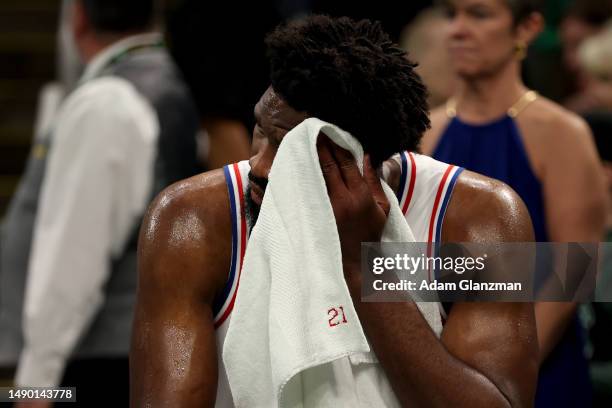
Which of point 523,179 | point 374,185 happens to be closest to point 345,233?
point 374,185

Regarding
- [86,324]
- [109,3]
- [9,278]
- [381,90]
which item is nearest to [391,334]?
[381,90]

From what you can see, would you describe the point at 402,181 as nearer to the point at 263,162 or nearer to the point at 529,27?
the point at 263,162

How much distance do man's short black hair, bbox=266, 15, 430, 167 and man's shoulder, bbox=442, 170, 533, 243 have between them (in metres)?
0.13

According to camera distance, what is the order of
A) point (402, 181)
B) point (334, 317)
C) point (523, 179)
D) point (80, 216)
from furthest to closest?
point (523, 179)
point (80, 216)
point (402, 181)
point (334, 317)

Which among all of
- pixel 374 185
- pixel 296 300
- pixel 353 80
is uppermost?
pixel 353 80

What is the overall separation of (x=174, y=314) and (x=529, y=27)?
1.55 m

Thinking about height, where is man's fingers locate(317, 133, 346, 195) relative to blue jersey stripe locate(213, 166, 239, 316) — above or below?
above

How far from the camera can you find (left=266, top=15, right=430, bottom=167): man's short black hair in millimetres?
1520

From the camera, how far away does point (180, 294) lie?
158 centimetres

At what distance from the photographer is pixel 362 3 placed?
448 centimetres

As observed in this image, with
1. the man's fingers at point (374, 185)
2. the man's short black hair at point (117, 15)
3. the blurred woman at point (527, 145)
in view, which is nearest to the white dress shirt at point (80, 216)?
the man's short black hair at point (117, 15)

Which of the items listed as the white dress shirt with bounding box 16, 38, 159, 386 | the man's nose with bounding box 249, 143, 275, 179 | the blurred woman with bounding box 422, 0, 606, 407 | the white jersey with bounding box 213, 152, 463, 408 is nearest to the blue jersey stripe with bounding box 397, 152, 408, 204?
the white jersey with bounding box 213, 152, 463, 408

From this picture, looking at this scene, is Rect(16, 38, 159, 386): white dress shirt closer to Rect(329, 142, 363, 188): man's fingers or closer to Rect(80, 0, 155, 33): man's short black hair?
Rect(80, 0, 155, 33): man's short black hair

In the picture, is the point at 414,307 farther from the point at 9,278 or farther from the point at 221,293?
the point at 9,278
